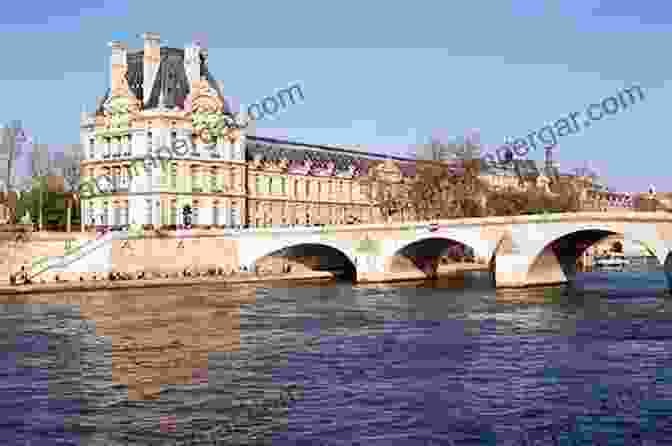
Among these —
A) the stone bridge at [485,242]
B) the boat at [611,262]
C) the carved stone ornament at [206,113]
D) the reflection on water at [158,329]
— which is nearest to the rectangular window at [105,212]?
the carved stone ornament at [206,113]

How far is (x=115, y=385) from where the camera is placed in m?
26.2

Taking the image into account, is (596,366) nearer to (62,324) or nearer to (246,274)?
(62,324)

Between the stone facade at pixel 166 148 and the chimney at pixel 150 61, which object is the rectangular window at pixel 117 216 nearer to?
the stone facade at pixel 166 148

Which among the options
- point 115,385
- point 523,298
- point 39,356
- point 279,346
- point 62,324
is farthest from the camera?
point 523,298

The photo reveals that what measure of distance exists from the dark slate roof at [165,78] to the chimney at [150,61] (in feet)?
1.20

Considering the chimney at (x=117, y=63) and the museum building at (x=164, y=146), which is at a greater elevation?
the chimney at (x=117, y=63)

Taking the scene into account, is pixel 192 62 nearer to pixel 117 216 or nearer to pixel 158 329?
pixel 117 216

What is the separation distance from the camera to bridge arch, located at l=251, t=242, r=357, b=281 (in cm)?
7756

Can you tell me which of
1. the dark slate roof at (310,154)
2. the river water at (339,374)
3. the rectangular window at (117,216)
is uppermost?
the dark slate roof at (310,154)

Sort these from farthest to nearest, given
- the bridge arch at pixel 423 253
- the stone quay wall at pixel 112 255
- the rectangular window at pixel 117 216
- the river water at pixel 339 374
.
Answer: the rectangular window at pixel 117 216 → the bridge arch at pixel 423 253 → the stone quay wall at pixel 112 255 → the river water at pixel 339 374

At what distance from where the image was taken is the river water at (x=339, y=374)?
21.0 meters

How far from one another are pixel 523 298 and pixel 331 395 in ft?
98.9

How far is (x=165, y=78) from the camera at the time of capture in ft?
274

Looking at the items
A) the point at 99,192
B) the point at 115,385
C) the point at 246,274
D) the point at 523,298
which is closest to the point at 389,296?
the point at 523,298
